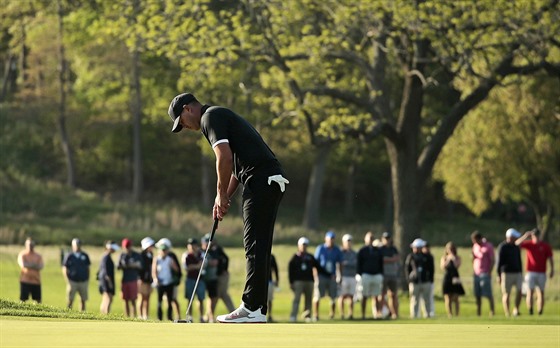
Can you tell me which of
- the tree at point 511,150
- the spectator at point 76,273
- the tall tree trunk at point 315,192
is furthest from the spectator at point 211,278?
the tall tree trunk at point 315,192

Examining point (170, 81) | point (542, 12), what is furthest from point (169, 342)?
point (170, 81)

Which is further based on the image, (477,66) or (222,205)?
(477,66)

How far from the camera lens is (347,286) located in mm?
30719

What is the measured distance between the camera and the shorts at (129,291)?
28008 mm

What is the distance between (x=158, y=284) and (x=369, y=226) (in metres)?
47.6

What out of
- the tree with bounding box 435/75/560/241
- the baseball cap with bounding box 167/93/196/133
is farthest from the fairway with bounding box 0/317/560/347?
the tree with bounding box 435/75/560/241

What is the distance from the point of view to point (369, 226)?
2945 inches

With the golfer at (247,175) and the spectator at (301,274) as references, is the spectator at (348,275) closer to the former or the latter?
the spectator at (301,274)

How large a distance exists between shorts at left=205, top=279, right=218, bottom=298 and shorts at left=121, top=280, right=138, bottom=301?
1.49 meters

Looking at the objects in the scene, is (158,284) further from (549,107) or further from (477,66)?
(549,107)

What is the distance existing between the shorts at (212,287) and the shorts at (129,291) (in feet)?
4.88

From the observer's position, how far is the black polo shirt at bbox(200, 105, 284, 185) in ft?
35.7

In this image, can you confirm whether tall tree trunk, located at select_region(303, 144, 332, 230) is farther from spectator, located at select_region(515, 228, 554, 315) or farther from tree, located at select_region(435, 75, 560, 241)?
spectator, located at select_region(515, 228, 554, 315)

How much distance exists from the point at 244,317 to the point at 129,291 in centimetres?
1709
